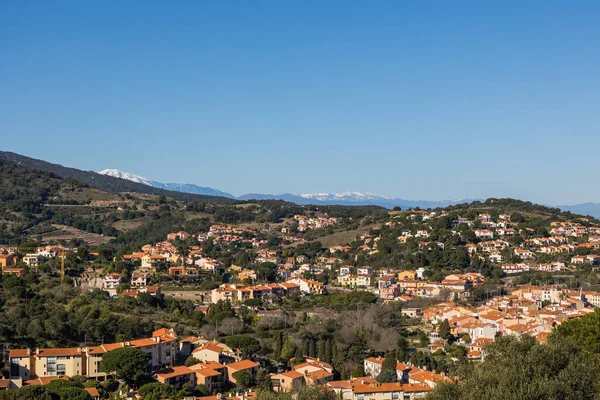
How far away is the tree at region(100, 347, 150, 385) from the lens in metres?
25.2

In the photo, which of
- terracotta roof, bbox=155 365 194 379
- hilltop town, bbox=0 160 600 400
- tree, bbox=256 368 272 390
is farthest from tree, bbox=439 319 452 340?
terracotta roof, bbox=155 365 194 379

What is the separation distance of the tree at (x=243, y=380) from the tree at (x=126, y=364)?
312 cm

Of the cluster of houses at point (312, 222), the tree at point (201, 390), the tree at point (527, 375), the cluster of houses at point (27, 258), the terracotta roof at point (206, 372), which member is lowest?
the tree at point (201, 390)

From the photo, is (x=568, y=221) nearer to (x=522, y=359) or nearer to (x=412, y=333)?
(x=412, y=333)

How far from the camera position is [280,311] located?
39188 millimetres

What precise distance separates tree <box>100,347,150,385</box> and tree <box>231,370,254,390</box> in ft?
10.2

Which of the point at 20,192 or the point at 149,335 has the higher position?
the point at 20,192

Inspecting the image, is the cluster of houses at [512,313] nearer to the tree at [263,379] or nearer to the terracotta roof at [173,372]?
the tree at [263,379]

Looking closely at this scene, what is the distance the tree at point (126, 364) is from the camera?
25172 millimetres

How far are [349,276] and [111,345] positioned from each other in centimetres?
2570

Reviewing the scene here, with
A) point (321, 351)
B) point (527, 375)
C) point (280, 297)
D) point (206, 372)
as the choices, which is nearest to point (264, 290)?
point (280, 297)

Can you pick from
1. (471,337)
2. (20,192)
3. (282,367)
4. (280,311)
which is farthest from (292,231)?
(282,367)

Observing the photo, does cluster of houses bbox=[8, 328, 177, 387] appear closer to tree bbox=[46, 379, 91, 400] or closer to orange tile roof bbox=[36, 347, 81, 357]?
orange tile roof bbox=[36, 347, 81, 357]

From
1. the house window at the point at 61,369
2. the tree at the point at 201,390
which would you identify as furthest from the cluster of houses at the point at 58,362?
the tree at the point at 201,390
